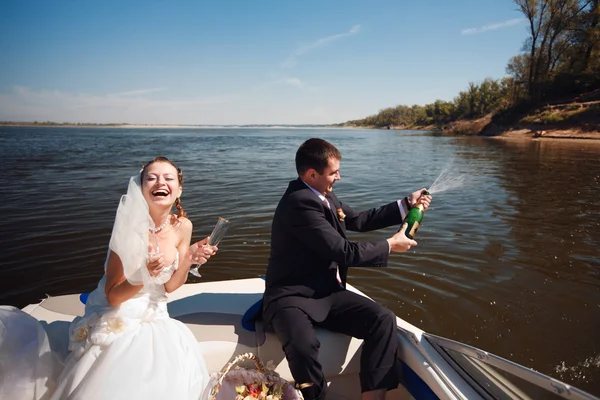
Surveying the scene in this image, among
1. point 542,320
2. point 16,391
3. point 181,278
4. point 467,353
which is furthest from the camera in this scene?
point 542,320

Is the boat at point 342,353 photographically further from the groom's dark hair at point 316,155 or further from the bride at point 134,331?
the groom's dark hair at point 316,155

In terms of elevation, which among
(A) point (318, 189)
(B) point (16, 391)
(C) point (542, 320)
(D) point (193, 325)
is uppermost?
(A) point (318, 189)

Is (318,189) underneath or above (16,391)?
above

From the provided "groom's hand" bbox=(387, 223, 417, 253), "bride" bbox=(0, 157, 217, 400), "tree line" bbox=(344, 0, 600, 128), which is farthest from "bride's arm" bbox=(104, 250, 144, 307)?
"tree line" bbox=(344, 0, 600, 128)

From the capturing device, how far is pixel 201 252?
242 centimetres

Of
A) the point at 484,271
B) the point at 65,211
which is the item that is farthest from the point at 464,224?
the point at 65,211

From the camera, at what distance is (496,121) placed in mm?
43531

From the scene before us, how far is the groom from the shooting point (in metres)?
2.54

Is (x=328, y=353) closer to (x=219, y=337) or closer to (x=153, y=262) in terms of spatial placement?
(x=219, y=337)

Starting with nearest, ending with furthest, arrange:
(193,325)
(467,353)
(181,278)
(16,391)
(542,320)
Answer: (16,391), (467,353), (181,278), (193,325), (542,320)

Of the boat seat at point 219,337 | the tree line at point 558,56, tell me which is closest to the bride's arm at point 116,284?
the boat seat at point 219,337

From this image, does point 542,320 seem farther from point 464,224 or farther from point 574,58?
point 574,58

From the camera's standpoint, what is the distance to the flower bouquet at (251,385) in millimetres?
2383

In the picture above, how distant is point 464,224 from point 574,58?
48.1 metres
